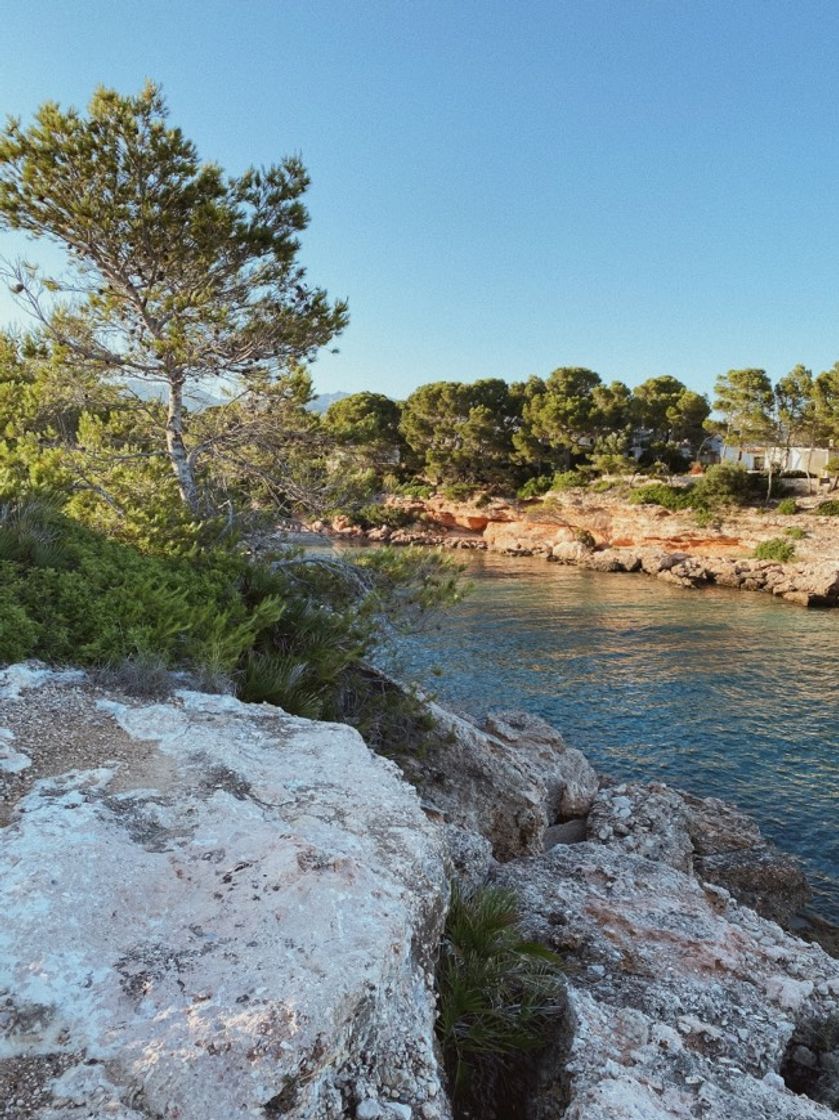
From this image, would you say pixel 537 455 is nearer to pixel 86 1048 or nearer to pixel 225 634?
pixel 225 634

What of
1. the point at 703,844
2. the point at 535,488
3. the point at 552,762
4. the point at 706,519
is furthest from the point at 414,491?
the point at 703,844

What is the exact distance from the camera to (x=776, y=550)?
40.6 metres

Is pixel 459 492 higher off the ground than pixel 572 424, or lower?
lower

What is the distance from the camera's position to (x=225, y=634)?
24.9 feet

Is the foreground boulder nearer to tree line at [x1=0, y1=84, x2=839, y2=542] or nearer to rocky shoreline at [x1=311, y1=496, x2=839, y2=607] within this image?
tree line at [x1=0, y1=84, x2=839, y2=542]

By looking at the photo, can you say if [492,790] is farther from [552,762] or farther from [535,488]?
[535,488]

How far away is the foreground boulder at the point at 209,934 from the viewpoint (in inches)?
102

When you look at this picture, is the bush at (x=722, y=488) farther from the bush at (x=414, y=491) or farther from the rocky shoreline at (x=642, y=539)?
the bush at (x=414, y=491)

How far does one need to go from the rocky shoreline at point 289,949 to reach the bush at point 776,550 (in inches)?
1513

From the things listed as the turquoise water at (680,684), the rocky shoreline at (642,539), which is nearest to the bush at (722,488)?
the rocky shoreline at (642,539)

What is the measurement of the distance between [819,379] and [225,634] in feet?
181

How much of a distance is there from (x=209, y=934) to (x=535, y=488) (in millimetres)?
57079

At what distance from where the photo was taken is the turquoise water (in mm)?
13664

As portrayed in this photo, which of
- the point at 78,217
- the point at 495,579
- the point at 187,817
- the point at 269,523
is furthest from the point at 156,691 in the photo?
the point at 495,579
